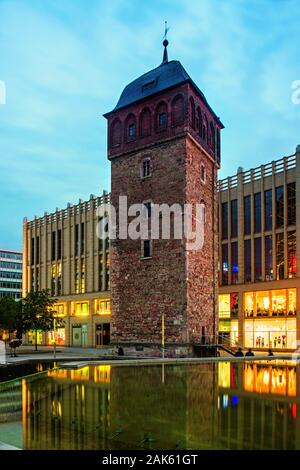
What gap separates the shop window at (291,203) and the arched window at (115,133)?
17665 mm

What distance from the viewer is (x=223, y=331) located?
168 ft

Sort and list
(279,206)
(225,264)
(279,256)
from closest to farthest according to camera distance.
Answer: (279,256)
(279,206)
(225,264)

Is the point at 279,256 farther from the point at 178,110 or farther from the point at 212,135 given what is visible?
the point at 178,110

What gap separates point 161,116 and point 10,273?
91.8 meters

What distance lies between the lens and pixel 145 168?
1452 inches

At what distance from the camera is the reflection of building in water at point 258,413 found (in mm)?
9203

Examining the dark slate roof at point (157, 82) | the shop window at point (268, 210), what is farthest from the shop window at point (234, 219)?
the dark slate roof at point (157, 82)

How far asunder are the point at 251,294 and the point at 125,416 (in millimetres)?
38935

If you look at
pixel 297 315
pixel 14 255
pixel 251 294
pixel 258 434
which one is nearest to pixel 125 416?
pixel 258 434

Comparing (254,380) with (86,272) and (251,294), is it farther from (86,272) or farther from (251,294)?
(86,272)

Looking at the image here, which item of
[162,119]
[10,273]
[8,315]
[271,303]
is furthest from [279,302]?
[10,273]

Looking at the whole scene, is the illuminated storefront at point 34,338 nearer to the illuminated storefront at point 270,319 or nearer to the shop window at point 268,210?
the illuminated storefront at point 270,319

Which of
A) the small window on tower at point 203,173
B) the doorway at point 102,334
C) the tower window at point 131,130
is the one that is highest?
the tower window at point 131,130

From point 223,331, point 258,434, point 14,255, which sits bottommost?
point 223,331
